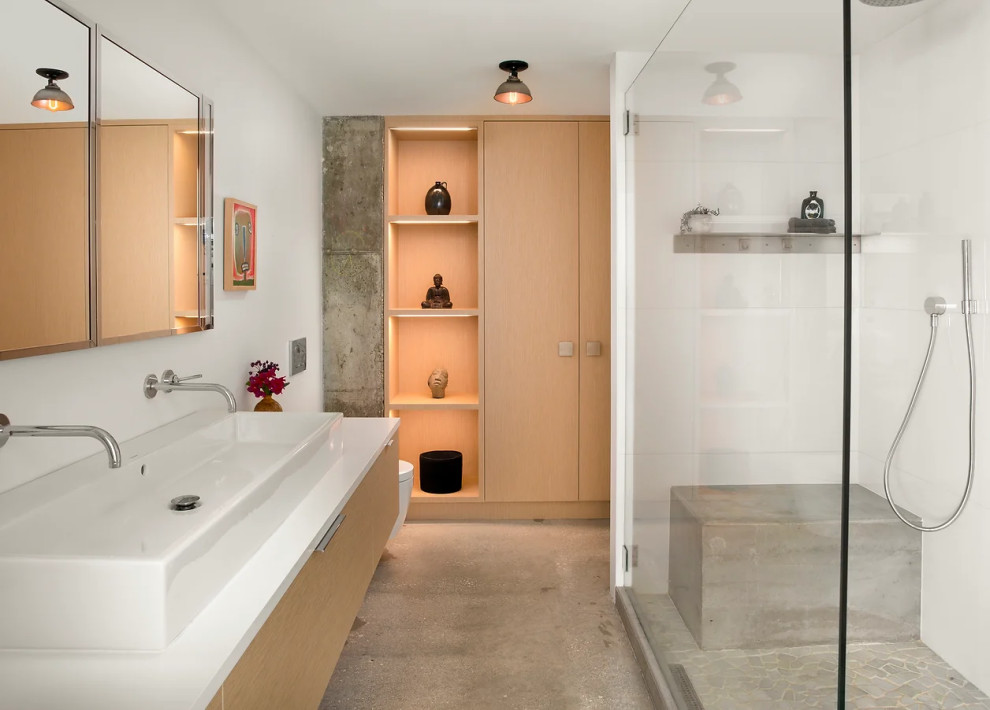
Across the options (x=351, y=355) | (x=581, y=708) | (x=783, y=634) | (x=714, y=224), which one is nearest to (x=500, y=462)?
(x=351, y=355)

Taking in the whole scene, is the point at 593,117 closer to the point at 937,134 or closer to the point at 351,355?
the point at 351,355

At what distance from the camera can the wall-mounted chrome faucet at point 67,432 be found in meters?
1.29

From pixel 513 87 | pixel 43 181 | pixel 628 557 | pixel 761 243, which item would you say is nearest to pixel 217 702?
pixel 43 181

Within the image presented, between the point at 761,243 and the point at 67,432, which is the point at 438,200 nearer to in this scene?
the point at 761,243

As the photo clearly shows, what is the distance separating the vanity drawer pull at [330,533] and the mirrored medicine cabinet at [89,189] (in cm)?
73

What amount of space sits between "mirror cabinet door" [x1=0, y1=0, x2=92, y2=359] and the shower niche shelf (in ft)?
4.97

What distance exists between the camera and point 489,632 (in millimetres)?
2805

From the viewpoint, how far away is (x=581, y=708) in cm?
229

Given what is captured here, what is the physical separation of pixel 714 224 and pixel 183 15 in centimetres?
174

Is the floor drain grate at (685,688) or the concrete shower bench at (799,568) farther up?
the concrete shower bench at (799,568)

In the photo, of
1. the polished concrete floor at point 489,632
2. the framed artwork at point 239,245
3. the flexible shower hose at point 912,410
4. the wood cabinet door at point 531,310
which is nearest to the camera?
the flexible shower hose at point 912,410

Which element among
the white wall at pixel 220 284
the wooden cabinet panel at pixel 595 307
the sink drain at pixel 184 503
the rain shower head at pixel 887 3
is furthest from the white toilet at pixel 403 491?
the rain shower head at pixel 887 3

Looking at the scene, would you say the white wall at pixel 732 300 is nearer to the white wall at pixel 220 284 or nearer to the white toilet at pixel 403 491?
the white toilet at pixel 403 491

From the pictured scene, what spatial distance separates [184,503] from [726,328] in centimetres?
134
